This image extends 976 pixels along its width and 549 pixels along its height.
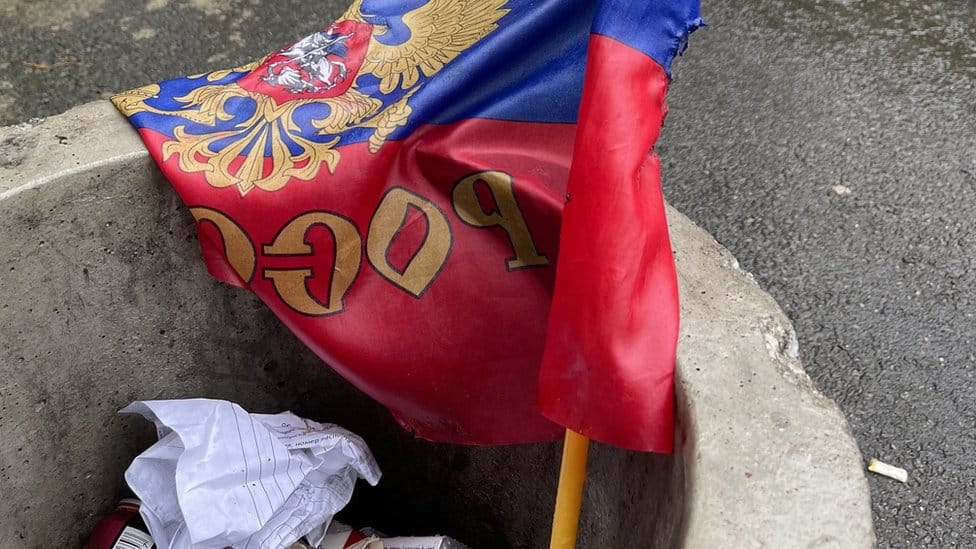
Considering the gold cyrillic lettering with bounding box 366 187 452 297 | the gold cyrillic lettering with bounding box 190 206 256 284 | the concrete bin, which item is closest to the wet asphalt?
the concrete bin

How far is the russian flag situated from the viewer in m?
1.18

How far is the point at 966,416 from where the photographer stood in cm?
188

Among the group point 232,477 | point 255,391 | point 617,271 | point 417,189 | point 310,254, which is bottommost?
point 255,391

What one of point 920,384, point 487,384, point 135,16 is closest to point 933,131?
point 920,384

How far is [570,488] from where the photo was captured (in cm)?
114

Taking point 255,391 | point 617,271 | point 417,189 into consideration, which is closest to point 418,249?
point 417,189

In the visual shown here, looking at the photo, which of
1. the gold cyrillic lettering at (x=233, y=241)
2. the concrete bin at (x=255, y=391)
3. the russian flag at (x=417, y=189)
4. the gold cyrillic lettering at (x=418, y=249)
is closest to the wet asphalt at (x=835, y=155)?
the concrete bin at (x=255, y=391)

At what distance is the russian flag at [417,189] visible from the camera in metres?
1.18

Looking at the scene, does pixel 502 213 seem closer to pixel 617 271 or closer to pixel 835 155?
pixel 617 271

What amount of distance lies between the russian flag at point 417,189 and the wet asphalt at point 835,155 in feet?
3.26

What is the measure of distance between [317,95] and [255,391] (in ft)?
1.91

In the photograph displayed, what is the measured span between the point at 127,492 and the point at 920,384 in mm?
1674

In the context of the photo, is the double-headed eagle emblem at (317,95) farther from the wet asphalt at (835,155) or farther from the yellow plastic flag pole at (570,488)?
the wet asphalt at (835,155)

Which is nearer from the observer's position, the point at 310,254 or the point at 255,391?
the point at 310,254
